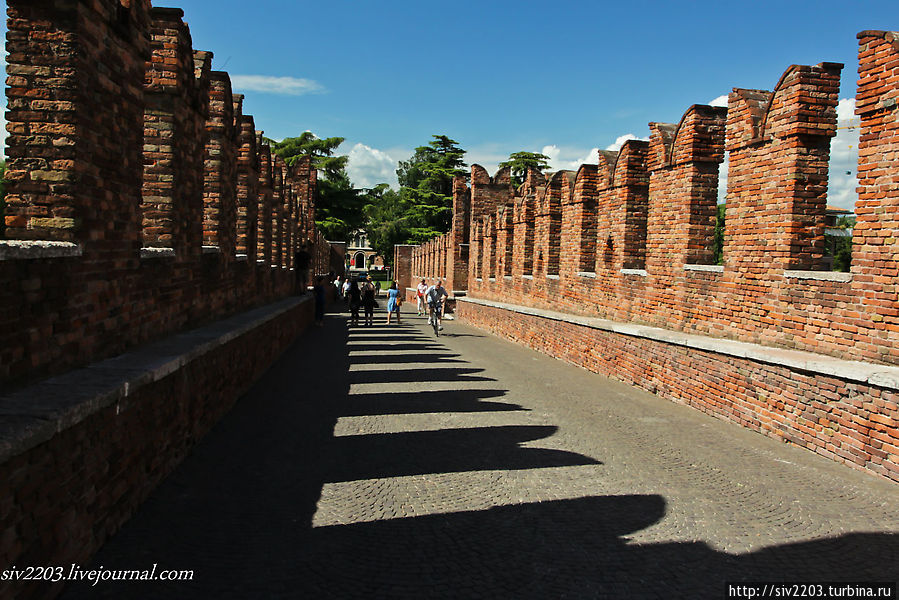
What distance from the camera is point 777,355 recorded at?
302 inches

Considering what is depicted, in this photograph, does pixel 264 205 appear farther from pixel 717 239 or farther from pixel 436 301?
pixel 717 239

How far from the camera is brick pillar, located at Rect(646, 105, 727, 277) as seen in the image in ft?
35.1

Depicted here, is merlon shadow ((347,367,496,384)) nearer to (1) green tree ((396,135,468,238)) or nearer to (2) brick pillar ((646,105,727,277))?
(2) brick pillar ((646,105,727,277))

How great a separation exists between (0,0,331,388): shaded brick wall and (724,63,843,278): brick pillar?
693cm

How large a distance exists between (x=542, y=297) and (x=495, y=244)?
26.1 feet

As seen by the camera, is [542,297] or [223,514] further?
[542,297]

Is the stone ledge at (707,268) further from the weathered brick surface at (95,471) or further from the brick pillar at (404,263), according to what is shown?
the brick pillar at (404,263)

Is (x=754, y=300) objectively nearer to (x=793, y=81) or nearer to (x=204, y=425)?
(x=793, y=81)

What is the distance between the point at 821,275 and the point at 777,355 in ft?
3.33

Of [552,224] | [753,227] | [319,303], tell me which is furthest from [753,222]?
[319,303]

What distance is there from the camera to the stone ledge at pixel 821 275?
291 inches

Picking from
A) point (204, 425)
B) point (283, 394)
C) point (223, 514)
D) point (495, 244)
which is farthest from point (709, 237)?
point (495, 244)

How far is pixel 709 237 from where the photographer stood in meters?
10.8

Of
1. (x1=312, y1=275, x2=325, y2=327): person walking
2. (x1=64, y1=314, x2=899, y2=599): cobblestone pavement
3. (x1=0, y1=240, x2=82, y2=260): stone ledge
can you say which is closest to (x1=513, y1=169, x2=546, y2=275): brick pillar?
(x1=312, y1=275, x2=325, y2=327): person walking
